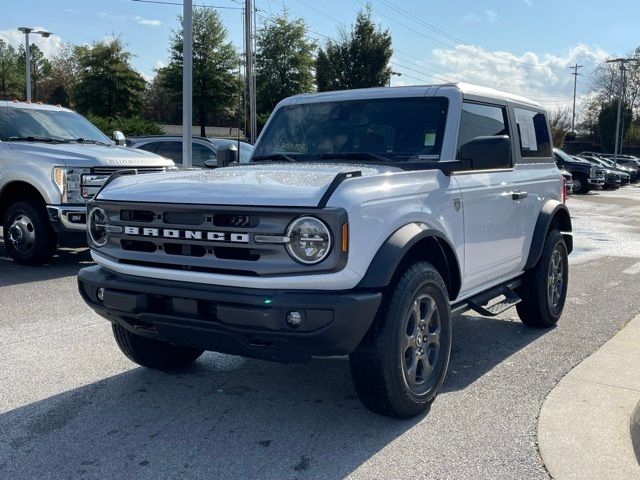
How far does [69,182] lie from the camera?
27.8ft

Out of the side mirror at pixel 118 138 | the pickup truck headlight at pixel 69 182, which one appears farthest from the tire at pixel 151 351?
the side mirror at pixel 118 138

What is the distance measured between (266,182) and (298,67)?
39721 millimetres

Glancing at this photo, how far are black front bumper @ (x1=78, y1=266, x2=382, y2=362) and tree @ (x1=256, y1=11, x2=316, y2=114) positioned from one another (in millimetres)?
37966

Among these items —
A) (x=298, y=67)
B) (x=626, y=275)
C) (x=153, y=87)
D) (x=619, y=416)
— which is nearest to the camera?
(x=619, y=416)

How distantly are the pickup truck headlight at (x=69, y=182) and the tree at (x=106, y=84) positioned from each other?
30747mm

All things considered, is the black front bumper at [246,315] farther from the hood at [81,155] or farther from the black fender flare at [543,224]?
the hood at [81,155]

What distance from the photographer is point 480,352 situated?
5.46 meters

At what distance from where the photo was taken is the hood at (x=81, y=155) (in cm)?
855

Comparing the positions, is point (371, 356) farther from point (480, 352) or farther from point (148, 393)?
point (480, 352)

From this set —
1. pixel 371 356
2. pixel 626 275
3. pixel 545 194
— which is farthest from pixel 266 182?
pixel 626 275

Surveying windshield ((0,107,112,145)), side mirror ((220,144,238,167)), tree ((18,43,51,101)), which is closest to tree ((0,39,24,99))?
tree ((18,43,51,101))

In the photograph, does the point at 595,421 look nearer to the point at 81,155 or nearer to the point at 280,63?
the point at 81,155

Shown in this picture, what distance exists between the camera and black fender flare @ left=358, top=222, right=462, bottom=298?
138 inches

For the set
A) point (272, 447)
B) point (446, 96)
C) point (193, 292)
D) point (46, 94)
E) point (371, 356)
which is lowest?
point (272, 447)
